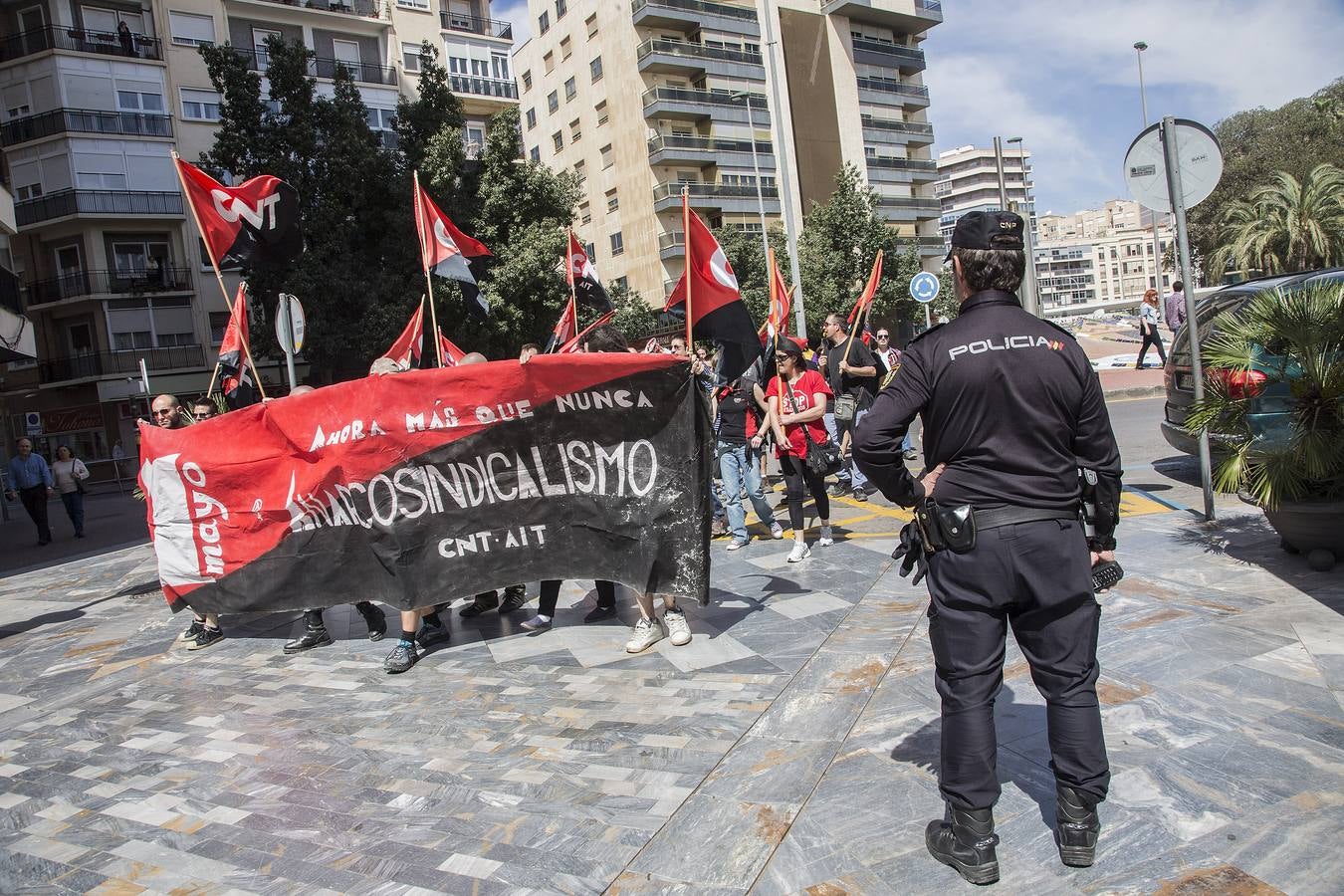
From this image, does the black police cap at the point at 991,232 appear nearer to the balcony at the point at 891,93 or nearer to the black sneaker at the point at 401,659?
the black sneaker at the point at 401,659

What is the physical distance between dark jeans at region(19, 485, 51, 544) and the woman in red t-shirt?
14677mm

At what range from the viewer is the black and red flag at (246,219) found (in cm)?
761

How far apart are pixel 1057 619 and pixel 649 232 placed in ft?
171

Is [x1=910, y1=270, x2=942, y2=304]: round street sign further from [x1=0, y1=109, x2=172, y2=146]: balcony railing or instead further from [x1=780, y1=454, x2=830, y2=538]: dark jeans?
[x1=0, y1=109, x2=172, y2=146]: balcony railing

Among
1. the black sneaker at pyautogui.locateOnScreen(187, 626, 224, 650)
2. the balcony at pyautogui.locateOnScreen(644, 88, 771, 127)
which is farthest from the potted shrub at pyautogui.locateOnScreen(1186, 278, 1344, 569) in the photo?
the balcony at pyautogui.locateOnScreen(644, 88, 771, 127)

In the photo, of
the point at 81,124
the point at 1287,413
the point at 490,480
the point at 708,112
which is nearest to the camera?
the point at 1287,413

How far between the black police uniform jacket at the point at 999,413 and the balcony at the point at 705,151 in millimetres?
49899

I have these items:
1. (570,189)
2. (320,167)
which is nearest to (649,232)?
(570,189)

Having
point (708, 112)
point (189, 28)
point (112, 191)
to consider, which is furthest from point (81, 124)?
point (708, 112)

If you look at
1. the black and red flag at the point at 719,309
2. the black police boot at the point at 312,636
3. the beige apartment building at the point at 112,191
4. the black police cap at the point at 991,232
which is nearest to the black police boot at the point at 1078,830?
the black police cap at the point at 991,232

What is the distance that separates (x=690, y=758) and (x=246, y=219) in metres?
6.46

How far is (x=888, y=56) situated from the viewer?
212ft

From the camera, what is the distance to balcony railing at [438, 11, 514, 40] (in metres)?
46.8

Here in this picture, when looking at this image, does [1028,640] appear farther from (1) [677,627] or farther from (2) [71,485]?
(2) [71,485]
